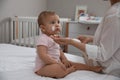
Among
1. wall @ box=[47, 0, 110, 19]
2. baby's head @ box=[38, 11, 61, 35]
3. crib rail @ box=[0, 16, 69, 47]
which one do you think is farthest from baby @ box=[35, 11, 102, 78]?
wall @ box=[47, 0, 110, 19]

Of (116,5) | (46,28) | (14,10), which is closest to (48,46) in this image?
(46,28)

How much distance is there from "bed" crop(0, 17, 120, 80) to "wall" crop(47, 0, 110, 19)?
0.97m

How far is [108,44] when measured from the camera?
1.19 meters

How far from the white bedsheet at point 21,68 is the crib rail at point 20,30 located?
3.96 ft

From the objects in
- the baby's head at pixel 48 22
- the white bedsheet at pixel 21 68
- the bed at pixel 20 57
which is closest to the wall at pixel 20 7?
the bed at pixel 20 57

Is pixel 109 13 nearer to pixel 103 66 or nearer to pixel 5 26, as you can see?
pixel 103 66

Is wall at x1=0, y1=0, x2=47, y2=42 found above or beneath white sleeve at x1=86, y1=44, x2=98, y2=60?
above

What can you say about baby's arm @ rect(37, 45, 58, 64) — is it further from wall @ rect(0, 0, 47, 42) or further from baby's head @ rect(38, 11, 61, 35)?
wall @ rect(0, 0, 47, 42)

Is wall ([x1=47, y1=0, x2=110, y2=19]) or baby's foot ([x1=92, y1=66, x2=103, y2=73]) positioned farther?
wall ([x1=47, y1=0, x2=110, y2=19])

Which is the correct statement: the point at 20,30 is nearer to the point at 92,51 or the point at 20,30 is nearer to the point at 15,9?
the point at 15,9

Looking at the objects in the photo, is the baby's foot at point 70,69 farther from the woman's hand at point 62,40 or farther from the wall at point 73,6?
the wall at point 73,6

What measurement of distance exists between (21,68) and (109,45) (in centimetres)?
62

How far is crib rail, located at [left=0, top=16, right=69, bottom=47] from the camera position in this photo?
3148mm

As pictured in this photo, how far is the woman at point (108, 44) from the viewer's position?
1181 mm
